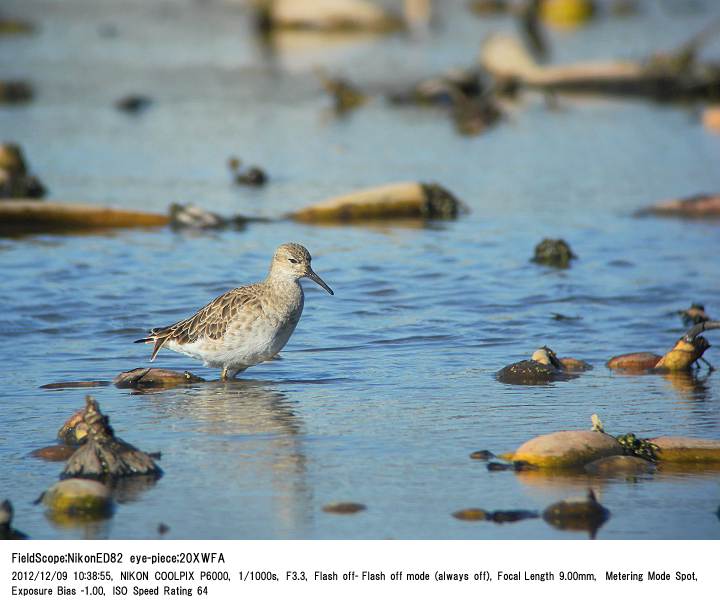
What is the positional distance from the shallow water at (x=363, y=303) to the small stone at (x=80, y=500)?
111mm

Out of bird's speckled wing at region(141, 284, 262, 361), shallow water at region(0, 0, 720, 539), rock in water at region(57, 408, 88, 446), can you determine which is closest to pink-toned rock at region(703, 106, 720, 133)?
shallow water at region(0, 0, 720, 539)

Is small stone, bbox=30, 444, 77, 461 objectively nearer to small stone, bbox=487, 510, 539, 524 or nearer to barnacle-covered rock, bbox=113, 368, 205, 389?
barnacle-covered rock, bbox=113, 368, 205, 389

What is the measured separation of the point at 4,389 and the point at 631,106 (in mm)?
19937

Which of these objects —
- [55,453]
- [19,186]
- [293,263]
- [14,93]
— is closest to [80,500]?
[55,453]

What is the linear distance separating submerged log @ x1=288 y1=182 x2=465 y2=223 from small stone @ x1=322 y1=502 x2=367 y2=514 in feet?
33.7

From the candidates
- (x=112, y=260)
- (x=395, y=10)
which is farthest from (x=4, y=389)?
(x=395, y=10)

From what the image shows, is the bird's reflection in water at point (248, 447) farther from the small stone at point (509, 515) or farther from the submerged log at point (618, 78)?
the submerged log at point (618, 78)

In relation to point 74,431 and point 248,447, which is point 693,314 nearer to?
point 248,447

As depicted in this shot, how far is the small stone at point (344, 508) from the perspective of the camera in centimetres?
759

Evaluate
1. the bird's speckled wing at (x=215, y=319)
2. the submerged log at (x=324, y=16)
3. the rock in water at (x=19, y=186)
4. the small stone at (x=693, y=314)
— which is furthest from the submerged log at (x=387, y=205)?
the submerged log at (x=324, y=16)

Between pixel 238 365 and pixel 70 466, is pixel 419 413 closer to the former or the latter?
pixel 238 365

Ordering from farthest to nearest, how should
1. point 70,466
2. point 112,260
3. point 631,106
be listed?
point 631,106 → point 112,260 → point 70,466

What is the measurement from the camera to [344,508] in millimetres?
7617

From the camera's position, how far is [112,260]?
51.6ft
